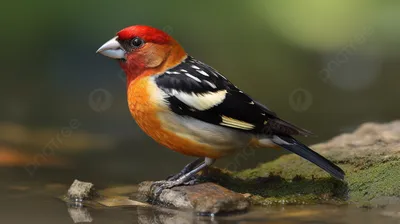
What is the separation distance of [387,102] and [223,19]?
7.25 metres

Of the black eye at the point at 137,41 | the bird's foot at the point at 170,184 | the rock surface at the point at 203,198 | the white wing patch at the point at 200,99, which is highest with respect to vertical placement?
the black eye at the point at 137,41

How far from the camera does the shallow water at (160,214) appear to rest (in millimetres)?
4953

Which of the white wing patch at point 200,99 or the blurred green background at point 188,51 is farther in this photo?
the blurred green background at point 188,51

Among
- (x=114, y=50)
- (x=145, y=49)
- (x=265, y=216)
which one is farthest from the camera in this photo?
(x=114, y=50)

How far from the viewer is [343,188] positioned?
5699 mm

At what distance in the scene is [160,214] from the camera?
17.1ft

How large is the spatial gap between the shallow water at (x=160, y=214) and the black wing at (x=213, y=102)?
0.66m

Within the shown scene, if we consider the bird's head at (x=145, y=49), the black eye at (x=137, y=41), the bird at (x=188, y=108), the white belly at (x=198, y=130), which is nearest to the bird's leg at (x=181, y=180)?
the bird at (x=188, y=108)

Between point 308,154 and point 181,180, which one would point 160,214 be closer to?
point 181,180

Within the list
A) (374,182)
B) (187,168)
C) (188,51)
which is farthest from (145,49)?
(188,51)

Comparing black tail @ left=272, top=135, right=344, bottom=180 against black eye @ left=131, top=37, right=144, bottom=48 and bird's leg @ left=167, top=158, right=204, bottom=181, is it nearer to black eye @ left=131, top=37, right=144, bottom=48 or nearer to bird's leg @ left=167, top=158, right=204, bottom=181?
bird's leg @ left=167, top=158, right=204, bottom=181

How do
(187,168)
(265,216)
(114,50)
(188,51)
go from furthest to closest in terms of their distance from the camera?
(188,51), (187,168), (114,50), (265,216)

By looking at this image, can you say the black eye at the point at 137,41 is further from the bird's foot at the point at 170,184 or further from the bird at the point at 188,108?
the bird's foot at the point at 170,184

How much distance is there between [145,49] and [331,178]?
1799 millimetres
